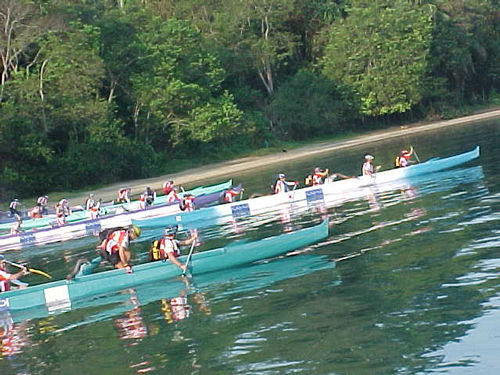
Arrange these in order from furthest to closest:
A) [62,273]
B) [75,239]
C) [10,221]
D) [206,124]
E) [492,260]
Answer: [206,124], [10,221], [75,239], [62,273], [492,260]

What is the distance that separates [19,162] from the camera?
48156mm

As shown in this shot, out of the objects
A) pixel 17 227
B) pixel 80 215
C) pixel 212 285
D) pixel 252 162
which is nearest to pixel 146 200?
pixel 80 215

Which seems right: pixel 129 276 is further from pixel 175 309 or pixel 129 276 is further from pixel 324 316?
pixel 324 316

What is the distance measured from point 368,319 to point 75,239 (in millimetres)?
19548

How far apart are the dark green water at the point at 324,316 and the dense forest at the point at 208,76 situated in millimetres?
29724

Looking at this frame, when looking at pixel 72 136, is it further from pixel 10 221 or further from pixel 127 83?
pixel 10 221

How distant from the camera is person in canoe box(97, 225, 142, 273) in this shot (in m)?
18.0

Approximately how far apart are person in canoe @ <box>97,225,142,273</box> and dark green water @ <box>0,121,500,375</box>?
0.87m

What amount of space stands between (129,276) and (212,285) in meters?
1.89

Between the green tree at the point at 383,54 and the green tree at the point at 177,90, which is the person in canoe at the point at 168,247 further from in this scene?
the green tree at the point at 383,54

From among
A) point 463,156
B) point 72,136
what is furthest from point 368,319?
point 72,136

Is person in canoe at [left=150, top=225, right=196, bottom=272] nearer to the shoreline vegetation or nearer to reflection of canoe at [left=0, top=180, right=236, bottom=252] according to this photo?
reflection of canoe at [left=0, top=180, right=236, bottom=252]

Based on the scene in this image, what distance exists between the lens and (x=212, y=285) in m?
17.2

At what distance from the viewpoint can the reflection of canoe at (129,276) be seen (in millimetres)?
17453
